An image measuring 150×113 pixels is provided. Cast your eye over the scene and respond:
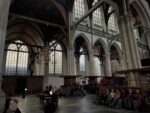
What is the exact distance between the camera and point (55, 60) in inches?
885

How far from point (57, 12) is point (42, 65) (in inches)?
355

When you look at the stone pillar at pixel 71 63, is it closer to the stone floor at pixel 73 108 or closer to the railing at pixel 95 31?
the railing at pixel 95 31

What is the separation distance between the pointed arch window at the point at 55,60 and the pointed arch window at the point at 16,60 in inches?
173

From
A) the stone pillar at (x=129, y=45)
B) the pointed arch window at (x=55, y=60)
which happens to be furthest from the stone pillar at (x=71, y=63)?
the stone pillar at (x=129, y=45)

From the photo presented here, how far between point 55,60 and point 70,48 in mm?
7051

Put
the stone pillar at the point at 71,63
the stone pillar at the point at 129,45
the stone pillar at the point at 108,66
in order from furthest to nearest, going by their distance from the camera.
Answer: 1. the stone pillar at the point at 108,66
2. the stone pillar at the point at 71,63
3. the stone pillar at the point at 129,45

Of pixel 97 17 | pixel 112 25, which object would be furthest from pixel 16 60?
pixel 112 25

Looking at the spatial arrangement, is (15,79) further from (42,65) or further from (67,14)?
(67,14)

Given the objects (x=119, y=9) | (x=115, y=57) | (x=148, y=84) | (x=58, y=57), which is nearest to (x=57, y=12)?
(x=58, y=57)

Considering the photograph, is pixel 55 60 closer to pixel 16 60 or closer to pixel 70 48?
pixel 16 60

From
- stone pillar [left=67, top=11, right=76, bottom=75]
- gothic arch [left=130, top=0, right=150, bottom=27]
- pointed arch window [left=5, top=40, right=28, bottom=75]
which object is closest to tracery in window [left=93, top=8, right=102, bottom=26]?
stone pillar [left=67, top=11, right=76, bottom=75]

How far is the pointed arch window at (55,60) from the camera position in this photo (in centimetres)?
2164

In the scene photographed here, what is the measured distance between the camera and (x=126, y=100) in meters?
6.80

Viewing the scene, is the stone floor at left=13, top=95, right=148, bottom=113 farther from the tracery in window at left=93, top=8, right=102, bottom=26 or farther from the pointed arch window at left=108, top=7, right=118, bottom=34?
the pointed arch window at left=108, top=7, right=118, bottom=34
